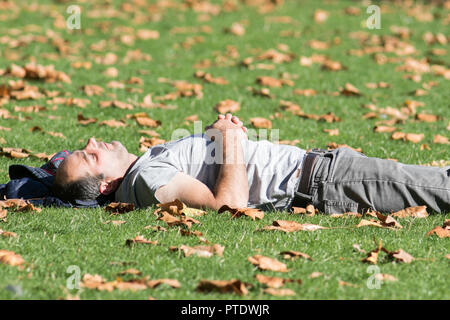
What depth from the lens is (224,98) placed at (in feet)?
24.7

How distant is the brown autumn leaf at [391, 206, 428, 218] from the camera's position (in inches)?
169

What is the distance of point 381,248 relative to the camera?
3646 mm

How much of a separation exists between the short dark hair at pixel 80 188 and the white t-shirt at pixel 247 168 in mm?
158

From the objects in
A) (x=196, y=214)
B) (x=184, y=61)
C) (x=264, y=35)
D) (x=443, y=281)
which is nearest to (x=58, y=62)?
(x=184, y=61)

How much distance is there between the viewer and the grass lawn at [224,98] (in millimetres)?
3359

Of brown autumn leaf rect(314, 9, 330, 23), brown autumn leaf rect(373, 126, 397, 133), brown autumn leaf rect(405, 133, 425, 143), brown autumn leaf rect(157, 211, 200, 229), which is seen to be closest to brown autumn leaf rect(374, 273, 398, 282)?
brown autumn leaf rect(157, 211, 200, 229)

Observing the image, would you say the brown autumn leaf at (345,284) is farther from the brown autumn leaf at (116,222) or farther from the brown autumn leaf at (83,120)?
the brown autumn leaf at (83,120)

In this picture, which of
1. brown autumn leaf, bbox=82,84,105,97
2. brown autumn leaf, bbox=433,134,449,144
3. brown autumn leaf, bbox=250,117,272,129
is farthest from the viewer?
brown autumn leaf, bbox=82,84,105,97

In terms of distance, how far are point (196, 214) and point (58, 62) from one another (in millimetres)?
5227

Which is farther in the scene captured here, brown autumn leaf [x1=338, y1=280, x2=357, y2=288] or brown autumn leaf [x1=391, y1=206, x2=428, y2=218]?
brown autumn leaf [x1=391, y1=206, x2=428, y2=218]

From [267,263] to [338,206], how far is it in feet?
3.71

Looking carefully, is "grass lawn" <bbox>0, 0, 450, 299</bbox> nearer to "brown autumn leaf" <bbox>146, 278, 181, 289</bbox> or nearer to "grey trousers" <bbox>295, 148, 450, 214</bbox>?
"brown autumn leaf" <bbox>146, 278, 181, 289</bbox>

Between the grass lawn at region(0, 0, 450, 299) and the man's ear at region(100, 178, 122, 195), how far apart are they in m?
0.19

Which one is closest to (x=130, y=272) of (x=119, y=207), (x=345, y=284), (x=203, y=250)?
(x=203, y=250)
